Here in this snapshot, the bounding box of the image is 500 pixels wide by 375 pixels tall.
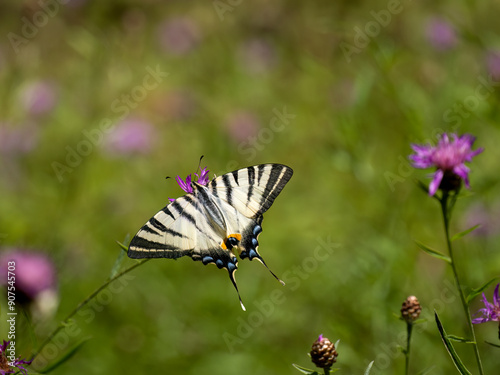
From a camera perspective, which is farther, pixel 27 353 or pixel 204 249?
pixel 27 353

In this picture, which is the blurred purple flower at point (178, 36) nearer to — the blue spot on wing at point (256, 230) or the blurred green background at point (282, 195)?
the blurred green background at point (282, 195)

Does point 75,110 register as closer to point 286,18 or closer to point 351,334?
point 286,18

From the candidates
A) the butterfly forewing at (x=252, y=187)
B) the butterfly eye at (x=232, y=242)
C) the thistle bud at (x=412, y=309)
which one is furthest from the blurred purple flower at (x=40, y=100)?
the thistle bud at (x=412, y=309)

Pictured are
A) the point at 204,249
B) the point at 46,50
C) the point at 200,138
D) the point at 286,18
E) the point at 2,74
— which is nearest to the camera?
the point at 204,249

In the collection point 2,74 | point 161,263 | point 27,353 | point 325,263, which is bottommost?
point 27,353

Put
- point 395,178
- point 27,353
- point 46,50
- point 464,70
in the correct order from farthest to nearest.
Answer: point 46,50
point 464,70
point 395,178
point 27,353

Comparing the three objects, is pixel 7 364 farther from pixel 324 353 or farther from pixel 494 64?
pixel 494 64

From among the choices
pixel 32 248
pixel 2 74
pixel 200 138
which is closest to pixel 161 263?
pixel 32 248

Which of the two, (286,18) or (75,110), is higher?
(286,18)
